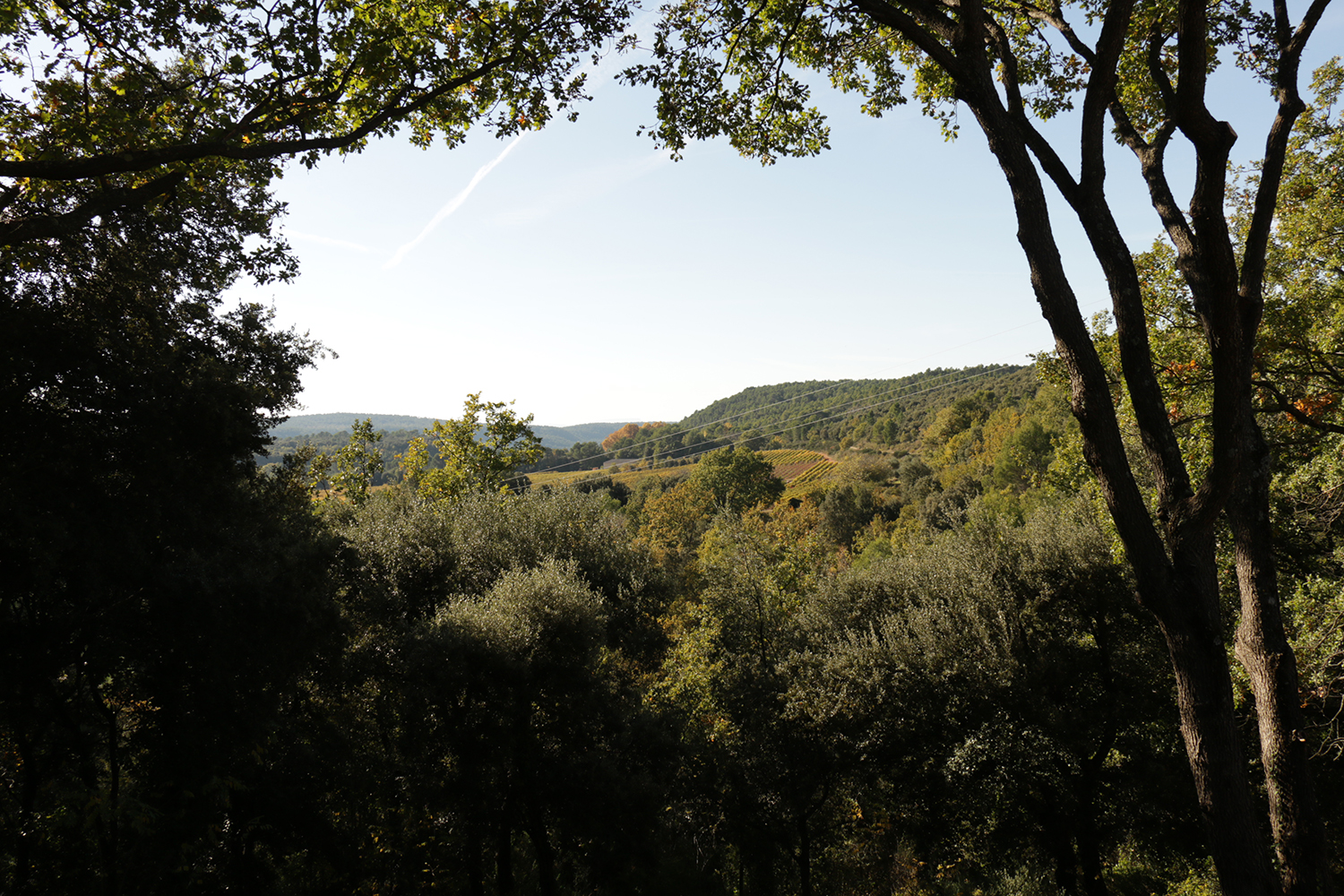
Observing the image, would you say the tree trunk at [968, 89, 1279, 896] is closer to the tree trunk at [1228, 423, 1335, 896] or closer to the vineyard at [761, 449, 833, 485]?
the tree trunk at [1228, 423, 1335, 896]

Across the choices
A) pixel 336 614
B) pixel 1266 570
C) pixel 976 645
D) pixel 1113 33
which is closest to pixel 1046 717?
pixel 976 645

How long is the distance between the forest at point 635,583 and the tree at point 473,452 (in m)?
8.34

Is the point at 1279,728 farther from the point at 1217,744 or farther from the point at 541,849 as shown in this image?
the point at 541,849

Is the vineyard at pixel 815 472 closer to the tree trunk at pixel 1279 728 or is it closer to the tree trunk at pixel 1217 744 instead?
the tree trunk at pixel 1279 728

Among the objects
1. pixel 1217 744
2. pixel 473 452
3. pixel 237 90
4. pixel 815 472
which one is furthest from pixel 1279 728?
pixel 815 472

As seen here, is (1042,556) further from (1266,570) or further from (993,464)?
(993,464)

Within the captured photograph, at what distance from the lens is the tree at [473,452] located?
2427 cm

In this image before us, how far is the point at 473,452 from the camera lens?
24.5 metres

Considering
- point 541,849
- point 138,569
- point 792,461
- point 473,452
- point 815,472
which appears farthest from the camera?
point 792,461

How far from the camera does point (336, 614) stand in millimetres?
8688

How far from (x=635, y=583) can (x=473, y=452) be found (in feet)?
42.3

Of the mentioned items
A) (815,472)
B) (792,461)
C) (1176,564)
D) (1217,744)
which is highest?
(1176,564)

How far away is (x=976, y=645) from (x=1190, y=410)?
5269 mm

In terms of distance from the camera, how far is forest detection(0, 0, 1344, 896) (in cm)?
419
